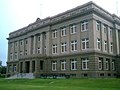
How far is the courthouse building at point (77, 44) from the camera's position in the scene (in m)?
41.7

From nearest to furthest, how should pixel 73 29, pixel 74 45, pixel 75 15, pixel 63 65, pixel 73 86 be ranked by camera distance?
pixel 73 86
pixel 75 15
pixel 74 45
pixel 73 29
pixel 63 65

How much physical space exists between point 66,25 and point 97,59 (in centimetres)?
1174

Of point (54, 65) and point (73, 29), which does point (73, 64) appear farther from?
point (73, 29)

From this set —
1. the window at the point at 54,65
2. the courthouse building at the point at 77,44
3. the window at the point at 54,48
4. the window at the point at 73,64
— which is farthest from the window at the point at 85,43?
the window at the point at 54,65

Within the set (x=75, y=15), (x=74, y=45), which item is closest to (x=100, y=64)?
(x=74, y=45)

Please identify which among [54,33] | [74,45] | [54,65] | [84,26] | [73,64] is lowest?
[54,65]

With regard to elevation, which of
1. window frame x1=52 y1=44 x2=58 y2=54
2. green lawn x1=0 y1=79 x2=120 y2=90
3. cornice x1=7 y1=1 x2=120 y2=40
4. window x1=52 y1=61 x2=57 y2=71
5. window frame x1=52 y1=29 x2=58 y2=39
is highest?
cornice x1=7 y1=1 x2=120 y2=40

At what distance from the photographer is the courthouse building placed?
41719 millimetres

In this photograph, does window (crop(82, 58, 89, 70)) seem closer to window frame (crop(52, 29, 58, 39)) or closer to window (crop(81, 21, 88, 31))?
window (crop(81, 21, 88, 31))

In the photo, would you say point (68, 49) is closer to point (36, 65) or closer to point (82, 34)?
point (82, 34)

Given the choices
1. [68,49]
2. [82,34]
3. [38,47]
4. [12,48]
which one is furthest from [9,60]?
[82,34]

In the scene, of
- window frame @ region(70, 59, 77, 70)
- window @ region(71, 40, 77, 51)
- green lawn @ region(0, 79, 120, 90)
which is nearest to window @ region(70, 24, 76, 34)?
window @ region(71, 40, 77, 51)

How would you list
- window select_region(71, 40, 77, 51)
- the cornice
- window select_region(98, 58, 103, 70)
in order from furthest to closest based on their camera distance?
window select_region(71, 40, 77, 51) → the cornice → window select_region(98, 58, 103, 70)

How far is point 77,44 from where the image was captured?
146 feet
